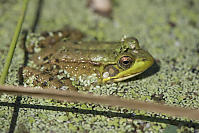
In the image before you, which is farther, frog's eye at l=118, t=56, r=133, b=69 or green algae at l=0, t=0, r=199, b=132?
frog's eye at l=118, t=56, r=133, b=69

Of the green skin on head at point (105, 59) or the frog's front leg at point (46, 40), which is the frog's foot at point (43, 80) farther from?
the frog's front leg at point (46, 40)

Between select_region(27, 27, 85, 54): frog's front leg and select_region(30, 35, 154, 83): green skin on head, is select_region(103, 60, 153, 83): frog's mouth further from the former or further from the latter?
select_region(27, 27, 85, 54): frog's front leg

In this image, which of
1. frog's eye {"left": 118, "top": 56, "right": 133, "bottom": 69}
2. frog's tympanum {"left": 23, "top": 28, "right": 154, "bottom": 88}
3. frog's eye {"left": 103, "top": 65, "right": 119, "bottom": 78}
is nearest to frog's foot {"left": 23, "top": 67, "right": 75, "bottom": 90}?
frog's tympanum {"left": 23, "top": 28, "right": 154, "bottom": 88}

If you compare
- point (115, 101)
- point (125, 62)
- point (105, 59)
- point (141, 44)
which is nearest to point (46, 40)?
point (105, 59)

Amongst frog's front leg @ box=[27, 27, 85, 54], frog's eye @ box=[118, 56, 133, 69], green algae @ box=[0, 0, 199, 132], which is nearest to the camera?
green algae @ box=[0, 0, 199, 132]

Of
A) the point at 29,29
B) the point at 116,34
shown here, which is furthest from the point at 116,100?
the point at 29,29

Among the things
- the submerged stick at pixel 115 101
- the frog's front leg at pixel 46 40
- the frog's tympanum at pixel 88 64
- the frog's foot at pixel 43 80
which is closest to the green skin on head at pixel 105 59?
the frog's tympanum at pixel 88 64

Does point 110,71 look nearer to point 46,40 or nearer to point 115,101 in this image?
point 115,101
